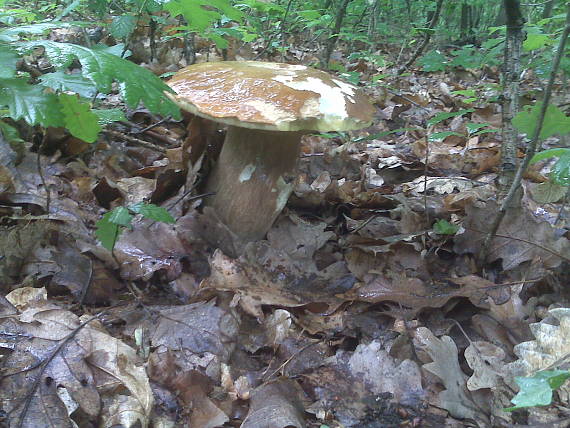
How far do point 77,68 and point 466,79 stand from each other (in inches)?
221

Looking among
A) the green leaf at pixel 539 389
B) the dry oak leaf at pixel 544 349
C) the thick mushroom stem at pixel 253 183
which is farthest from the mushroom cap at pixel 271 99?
the green leaf at pixel 539 389

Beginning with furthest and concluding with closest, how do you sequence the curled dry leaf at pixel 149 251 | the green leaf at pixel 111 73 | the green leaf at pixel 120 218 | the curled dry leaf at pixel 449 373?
1. the curled dry leaf at pixel 149 251
2. the green leaf at pixel 120 218
3. the curled dry leaf at pixel 449 373
4. the green leaf at pixel 111 73

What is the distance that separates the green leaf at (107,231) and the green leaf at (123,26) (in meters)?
1.34

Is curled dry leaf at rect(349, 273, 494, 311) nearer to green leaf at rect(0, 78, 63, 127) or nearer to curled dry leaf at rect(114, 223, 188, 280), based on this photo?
curled dry leaf at rect(114, 223, 188, 280)

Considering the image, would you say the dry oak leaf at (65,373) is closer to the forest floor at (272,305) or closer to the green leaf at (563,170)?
the forest floor at (272,305)

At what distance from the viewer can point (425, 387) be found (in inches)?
59.3

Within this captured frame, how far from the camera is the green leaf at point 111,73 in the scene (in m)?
1.29

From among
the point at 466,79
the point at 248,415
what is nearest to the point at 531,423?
the point at 248,415

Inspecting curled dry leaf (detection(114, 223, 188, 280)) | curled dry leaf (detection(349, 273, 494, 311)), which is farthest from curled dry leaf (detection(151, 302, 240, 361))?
curled dry leaf (detection(349, 273, 494, 311))

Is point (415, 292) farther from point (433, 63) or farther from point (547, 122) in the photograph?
point (433, 63)

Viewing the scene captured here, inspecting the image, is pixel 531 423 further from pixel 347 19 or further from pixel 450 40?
pixel 450 40

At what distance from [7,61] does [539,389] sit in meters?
1.58

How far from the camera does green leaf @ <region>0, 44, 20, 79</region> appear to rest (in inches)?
46.0

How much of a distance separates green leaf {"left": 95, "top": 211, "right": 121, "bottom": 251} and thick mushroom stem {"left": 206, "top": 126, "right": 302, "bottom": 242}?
26.3 inches
